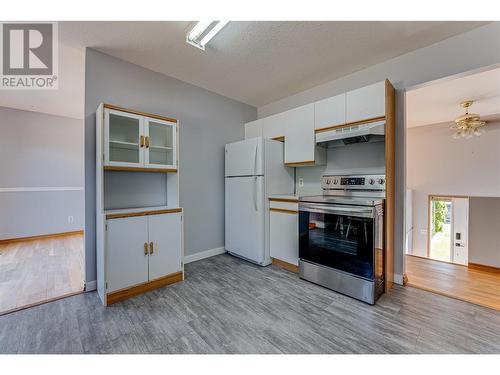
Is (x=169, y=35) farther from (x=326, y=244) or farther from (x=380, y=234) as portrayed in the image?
(x=380, y=234)

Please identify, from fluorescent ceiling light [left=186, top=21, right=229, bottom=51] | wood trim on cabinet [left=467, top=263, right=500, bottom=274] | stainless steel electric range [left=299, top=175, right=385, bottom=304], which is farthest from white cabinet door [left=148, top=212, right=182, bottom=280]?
wood trim on cabinet [left=467, top=263, right=500, bottom=274]

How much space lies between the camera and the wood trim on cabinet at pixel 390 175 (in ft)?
7.29

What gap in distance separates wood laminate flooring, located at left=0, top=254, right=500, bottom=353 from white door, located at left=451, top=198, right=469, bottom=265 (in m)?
4.08

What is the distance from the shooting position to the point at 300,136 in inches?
114

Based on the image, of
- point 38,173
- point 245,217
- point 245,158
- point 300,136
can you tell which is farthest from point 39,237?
point 300,136

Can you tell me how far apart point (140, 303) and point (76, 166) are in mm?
4392

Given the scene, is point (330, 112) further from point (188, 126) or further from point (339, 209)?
point (188, 126)

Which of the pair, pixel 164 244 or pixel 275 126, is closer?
pixel 164 244

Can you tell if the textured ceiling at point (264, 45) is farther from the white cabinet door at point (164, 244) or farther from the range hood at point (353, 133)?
the white cabinet door at point (164, 244)
